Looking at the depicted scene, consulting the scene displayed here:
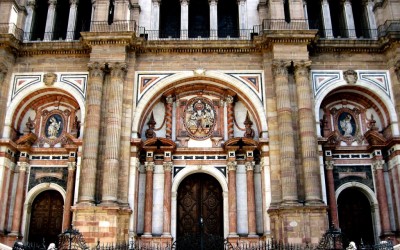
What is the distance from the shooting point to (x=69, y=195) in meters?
22.7

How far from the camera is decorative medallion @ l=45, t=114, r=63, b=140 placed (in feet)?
80.7

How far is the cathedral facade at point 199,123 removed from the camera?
22.1 meters

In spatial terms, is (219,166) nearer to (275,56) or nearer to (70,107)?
(275,56)

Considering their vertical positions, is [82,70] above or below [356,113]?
above

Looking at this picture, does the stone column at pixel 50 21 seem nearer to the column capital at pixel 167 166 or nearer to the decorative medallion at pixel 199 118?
the decorative medallion at pixel 199 118

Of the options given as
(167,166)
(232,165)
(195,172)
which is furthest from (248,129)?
(167,166)

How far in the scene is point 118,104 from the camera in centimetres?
2256

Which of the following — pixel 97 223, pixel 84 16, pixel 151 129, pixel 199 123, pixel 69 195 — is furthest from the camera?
pixel 84 16

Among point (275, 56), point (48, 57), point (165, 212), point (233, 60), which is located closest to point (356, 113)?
point (275, 56)

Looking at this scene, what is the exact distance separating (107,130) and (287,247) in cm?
967

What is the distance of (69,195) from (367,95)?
15.9m

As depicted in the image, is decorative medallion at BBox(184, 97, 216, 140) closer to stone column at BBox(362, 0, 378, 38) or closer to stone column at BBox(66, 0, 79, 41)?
stone column at BBox(66, 0, 79, 41)

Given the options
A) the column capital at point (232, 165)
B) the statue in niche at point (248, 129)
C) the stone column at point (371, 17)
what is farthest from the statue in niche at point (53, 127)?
the stone column at point (371, 17)

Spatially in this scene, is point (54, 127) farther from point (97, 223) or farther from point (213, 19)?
point (213, 19)
